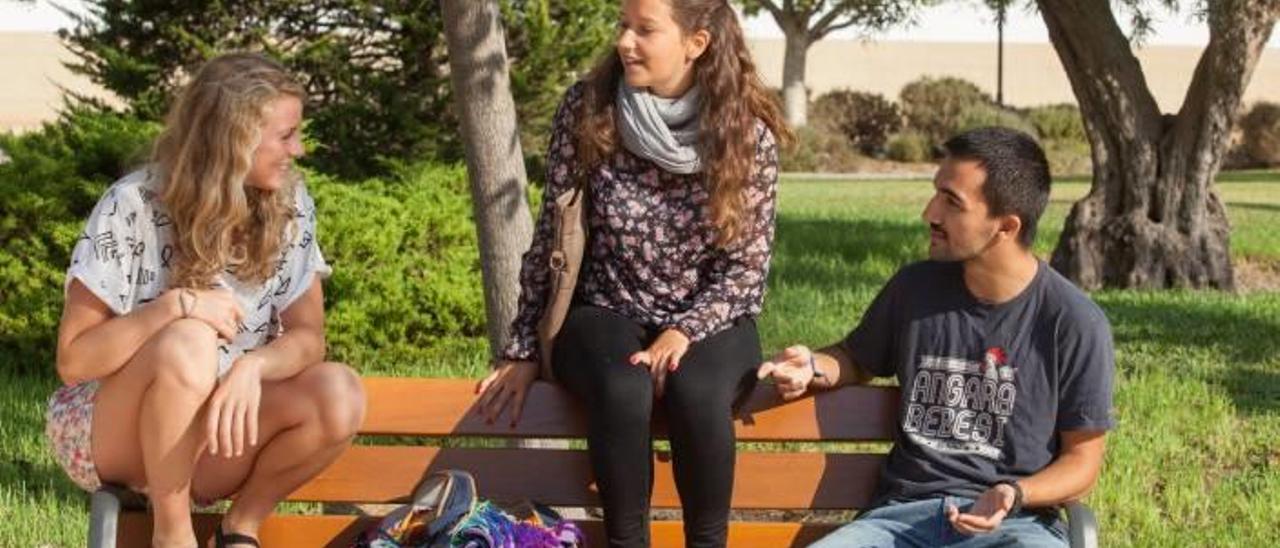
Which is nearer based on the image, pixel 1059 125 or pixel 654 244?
pixel 654 244

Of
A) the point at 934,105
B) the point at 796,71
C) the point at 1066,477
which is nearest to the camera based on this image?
the point at 1066,477

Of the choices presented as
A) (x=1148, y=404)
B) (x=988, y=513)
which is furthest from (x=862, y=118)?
(x=988, y=513)

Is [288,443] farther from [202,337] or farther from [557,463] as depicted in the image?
[557,463]

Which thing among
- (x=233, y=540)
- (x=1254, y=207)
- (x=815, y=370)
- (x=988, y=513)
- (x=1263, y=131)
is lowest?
(x=1263, y=131)

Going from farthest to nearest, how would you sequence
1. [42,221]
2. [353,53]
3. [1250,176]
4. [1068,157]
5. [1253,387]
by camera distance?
[1068,157] < [1250,176] < [353,53] < [42,221] < [1253,387]

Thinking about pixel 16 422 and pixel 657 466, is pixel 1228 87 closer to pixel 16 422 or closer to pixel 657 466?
pixel 16 422

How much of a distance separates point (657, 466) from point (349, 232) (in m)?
4.36

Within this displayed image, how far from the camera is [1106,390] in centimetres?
363

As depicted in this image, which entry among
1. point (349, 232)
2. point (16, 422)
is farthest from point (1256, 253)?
point (16, 422)

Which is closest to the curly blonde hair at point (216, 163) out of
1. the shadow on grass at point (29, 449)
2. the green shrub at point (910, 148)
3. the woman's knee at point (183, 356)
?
the woman's knee at point (183, 356)

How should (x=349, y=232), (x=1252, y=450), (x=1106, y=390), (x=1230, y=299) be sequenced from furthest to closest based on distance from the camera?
(x=1230, y=299)
(x=349, y=232)
(x=1252, y=450)
(x=1106, y=390)

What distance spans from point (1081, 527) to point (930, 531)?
0.30 meters

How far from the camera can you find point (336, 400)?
365 cm

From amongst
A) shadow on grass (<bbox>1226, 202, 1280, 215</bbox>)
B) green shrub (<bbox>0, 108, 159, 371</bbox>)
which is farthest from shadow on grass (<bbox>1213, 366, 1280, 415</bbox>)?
shadow on grass (<bbox>1226, 202, 1280, 215</bbox>)
